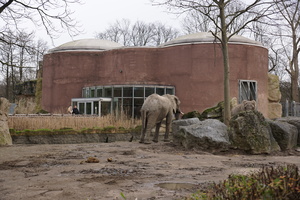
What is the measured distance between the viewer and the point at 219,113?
1872 centimetres

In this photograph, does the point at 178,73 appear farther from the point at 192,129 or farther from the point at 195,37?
the point at 192,129

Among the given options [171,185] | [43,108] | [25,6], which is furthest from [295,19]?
[171,185]

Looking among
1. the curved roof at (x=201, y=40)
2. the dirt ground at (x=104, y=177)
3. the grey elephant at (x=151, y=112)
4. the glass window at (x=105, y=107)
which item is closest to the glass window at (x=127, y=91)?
the glass window at (x=105, y=107)

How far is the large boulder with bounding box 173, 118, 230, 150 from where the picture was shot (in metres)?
10.5

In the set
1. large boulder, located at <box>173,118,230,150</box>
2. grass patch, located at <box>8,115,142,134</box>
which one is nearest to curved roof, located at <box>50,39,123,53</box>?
grass patch, located at <box>8,115,142,134</box>

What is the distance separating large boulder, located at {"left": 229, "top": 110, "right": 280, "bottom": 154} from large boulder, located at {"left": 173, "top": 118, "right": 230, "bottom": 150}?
353 mm

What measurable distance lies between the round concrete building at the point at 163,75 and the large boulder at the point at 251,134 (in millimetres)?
14954

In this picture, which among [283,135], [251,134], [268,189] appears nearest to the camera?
[268,189]

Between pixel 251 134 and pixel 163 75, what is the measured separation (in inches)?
679

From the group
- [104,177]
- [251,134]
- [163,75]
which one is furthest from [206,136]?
[163,75]

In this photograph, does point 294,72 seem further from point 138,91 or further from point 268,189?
point 268,189

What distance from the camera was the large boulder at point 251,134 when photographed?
10180mm

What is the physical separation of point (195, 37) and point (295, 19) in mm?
10368

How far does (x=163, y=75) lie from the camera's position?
27.2 meters
